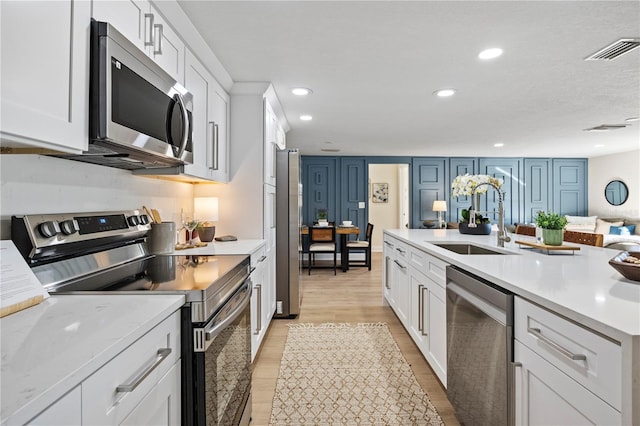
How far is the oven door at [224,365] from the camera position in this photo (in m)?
1.19

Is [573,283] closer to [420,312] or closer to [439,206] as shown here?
[420,312]

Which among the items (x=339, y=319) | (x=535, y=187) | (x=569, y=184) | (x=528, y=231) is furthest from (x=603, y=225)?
(x=339, y=319)

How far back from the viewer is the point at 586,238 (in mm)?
2615

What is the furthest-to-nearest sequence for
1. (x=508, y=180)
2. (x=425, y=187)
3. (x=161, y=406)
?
(x=508, y=180), (x=425, y=187), (x=161, y=406)

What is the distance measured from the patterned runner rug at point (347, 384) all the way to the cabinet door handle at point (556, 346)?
3.31ft

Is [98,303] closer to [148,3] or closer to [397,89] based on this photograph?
[148,3]

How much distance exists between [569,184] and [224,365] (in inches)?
366

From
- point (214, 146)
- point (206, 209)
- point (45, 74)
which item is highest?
point (214, 146)

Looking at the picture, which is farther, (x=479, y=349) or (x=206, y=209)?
(x=206, y=209)

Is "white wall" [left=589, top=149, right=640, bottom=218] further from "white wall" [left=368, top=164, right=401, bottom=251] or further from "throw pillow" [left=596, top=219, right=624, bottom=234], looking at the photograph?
"white wall" [left=368, top=164, right=401, bottom=251]

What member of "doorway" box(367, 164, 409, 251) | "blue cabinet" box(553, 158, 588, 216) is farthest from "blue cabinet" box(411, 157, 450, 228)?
"blue cabinet" box(553, 158, 588, 216)

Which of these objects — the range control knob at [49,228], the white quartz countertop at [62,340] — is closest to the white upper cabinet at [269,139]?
the range control knob at [49,228]

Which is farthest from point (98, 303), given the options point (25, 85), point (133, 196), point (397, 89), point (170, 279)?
point (397, 89)

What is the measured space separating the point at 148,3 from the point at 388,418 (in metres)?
2.46
